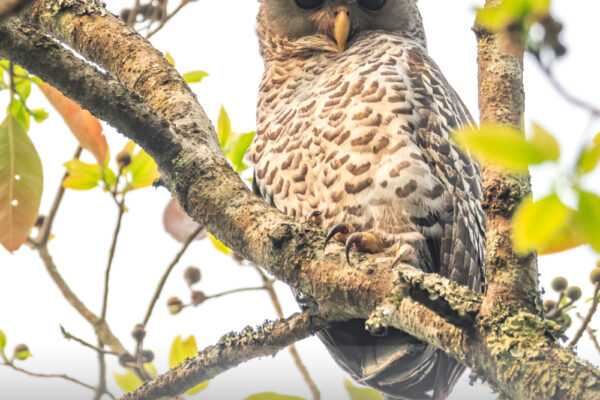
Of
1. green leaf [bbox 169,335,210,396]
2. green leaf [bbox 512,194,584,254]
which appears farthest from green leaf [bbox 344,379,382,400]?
green leaf [bbox 512,194,584,254]

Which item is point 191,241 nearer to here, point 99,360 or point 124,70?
point 99,360

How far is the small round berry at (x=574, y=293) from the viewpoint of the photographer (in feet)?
7.61

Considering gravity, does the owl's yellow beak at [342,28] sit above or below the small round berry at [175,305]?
above

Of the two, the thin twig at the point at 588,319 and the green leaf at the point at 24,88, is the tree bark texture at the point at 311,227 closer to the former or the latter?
the green leaf at the point at 24,88

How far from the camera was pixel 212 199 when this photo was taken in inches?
70.7

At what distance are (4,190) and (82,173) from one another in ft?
2.21

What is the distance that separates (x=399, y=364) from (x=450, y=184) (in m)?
0.70

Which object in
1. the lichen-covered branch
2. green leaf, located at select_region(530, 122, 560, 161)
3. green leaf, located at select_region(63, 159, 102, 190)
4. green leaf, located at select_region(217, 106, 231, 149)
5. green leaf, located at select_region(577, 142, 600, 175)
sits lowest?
green leaf, located at select_region(577, 142, 600, 175)

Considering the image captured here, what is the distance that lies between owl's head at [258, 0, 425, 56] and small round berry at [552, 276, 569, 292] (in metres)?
1.51

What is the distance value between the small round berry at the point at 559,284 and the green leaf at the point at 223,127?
4.76 feet

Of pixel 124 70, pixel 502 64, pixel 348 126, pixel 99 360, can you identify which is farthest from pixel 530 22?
pixel 99 360

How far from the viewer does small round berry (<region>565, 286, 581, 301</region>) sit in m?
2.32

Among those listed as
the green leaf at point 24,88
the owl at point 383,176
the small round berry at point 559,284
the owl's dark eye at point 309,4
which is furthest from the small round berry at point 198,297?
the owl's dark eye at point 309,4

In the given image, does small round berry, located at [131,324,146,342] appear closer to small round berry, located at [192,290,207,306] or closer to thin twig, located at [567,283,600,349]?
small round berry, located at [192,290,207,306]
